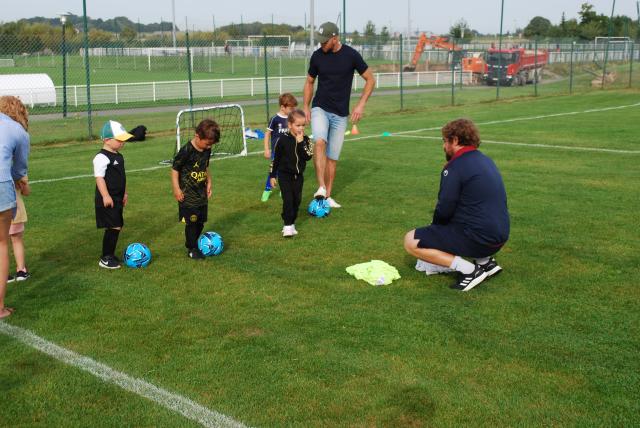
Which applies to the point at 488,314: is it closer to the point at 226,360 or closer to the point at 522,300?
the point at 522,300

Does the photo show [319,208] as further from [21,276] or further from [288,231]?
[21,276]

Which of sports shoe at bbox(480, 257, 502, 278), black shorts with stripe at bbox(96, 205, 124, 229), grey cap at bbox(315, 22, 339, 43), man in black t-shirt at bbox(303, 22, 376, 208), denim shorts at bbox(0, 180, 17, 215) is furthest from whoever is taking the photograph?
man in black t-shirt at bbox(303, 22, 376, 208)

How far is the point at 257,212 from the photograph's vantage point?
9.73 m

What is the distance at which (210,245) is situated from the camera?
753cm

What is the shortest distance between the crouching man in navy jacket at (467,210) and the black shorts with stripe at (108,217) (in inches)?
116

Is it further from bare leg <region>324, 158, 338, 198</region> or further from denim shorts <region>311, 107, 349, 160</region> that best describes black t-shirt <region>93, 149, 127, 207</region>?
bare leg <region>324, 158, 338, 198</region>

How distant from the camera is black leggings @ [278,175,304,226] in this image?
8188mm

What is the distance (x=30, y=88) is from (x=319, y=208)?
22.3 metres

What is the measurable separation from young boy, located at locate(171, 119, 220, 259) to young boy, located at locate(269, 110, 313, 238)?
43.2 inches

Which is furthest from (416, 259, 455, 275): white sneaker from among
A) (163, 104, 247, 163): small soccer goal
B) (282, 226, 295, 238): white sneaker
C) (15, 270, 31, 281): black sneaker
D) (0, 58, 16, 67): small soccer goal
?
(0, 58, 16, 67): small soccer goal

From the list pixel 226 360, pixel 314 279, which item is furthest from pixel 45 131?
pixel 226 360

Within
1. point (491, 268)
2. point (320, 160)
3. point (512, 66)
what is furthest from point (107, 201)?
point (512, 66)

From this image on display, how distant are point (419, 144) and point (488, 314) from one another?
10.6 metres

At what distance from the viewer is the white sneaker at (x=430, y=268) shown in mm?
6784
